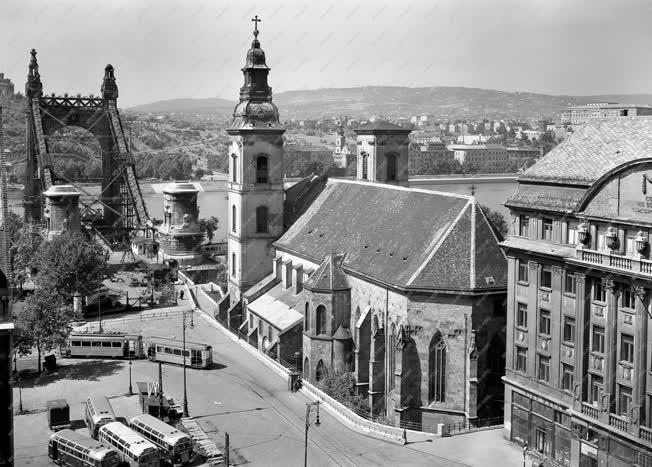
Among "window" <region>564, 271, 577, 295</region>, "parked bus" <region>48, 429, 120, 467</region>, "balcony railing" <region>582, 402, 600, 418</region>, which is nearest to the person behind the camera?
"balcony railing" <region>582, 402, 600, 418</region>

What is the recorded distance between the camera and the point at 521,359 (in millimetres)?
43844

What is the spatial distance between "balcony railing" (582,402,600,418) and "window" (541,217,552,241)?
8.04m

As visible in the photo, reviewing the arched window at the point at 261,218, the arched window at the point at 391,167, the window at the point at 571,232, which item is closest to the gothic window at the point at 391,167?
the arched window at the point at 391,167

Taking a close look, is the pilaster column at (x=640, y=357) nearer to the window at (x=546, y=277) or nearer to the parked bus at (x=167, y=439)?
the window at (x=546, y=277)

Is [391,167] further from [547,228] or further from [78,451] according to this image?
[78,451]

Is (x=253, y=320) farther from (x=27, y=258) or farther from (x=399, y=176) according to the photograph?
(x=27, y=258)

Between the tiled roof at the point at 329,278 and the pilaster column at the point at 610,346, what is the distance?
22182 mm

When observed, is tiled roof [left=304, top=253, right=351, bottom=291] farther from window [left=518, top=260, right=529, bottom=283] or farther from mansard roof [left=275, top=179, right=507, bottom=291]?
window [left=518, top=260, right=529, bottom=283]

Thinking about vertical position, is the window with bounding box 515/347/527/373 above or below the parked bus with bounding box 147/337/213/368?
above

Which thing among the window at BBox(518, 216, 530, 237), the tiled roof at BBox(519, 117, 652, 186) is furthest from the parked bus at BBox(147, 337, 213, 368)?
the tiled roof at BBox(519, 117, 652, 186)

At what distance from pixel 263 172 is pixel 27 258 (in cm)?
2965

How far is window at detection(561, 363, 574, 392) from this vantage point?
131 feet

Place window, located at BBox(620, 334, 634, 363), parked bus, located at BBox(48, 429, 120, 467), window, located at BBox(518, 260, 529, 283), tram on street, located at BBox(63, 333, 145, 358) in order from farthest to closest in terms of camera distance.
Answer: tram on street, located at BBox(63, 333, 145, 358), window, located at BBox(518, 260, 529, 283), parked bus, located at BBox(48, 429, 120, 467), window, located at BBox(620, 334, 634, 363)

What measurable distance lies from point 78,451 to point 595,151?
28.2 metres
